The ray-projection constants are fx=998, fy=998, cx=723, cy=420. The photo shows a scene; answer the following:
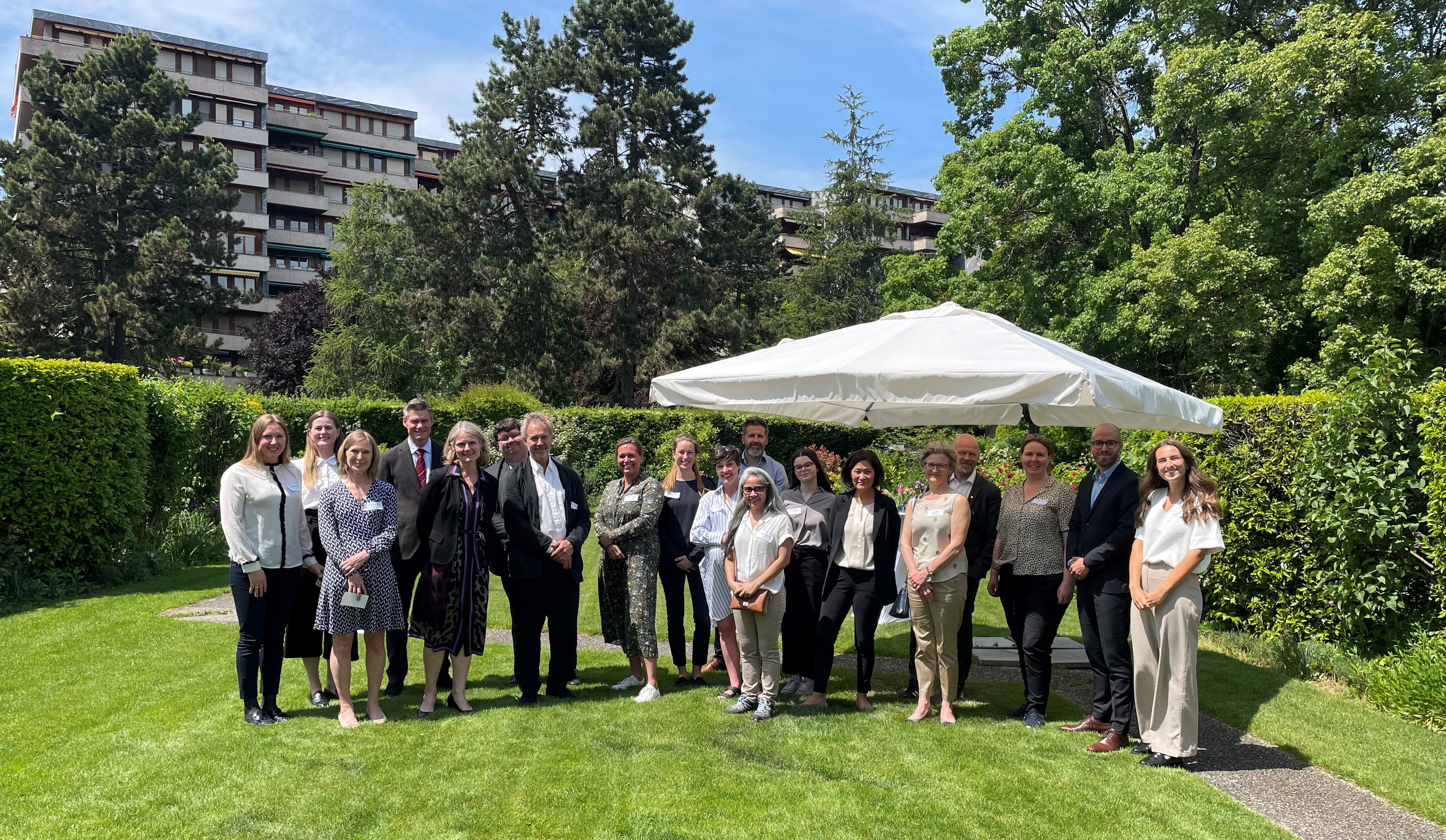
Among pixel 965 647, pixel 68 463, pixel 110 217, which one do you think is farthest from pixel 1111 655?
pixel 110 217

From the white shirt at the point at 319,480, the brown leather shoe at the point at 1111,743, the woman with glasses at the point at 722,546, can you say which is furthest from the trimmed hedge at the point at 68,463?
the brown leather shoe at the point at 1111,743

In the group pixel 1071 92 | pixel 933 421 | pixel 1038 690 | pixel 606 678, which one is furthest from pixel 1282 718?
pixel 1071 92

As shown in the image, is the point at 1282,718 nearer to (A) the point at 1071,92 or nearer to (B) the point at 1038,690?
(B) the point at 1038,690

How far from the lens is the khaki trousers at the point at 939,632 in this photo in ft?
21.3

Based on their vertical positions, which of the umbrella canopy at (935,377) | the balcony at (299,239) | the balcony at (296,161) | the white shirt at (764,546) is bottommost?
the white shirt at (764,546)

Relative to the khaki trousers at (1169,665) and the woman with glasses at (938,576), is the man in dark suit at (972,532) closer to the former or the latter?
the woman with glasses at (938,576)

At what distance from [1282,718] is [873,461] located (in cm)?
315

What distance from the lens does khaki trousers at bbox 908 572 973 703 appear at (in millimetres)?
6480

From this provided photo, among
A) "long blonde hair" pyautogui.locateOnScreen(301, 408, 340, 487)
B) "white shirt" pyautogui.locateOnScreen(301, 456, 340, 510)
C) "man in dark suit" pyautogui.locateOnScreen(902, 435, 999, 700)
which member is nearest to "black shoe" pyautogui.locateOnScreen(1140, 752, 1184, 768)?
"man in dark suit" pyautogui.locateOnScreen(902, 435, 999, 700)

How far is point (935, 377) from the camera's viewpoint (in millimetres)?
5922

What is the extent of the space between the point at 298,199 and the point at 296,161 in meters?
2.47

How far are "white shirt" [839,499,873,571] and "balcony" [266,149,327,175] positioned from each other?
6631cm

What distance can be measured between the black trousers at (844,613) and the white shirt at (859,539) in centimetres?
5

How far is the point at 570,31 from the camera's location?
3672 cm
